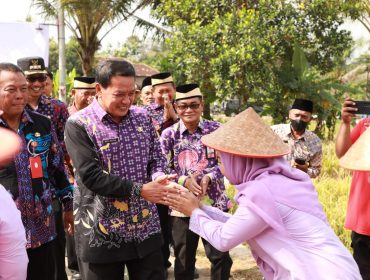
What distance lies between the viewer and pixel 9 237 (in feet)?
6.20

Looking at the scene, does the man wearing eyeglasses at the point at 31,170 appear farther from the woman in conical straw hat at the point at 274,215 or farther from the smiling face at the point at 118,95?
the woman in conical straw hat at the point at 274,215

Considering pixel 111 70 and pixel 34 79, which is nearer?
pixel 111 70

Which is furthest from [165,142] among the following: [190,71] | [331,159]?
[190,71]

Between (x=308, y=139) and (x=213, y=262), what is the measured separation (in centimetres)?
159

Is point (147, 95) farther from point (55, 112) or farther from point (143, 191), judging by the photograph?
point (143, 191)

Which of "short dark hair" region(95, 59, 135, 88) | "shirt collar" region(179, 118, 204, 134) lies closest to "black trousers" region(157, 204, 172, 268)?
Result: "shirt collar" region(179, 118, 204, 134)

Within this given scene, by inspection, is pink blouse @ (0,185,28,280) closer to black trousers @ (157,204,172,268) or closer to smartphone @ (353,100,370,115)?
smartphone @ (353,100,370,115)

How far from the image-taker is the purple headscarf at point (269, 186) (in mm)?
2312

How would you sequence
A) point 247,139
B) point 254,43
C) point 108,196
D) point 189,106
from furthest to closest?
point 254,43 < point 189,106 < point 108,196 < point 247,139

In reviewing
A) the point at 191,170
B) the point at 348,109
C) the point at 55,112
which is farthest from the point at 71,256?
the point at 348,109

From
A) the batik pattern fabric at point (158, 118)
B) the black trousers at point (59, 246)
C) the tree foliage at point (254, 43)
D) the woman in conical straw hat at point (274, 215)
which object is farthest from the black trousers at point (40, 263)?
the tree foliage at point (254, 43)

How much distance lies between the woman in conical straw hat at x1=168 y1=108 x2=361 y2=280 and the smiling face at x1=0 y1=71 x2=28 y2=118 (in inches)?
50.2

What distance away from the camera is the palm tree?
556 inches

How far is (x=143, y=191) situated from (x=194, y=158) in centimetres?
144
